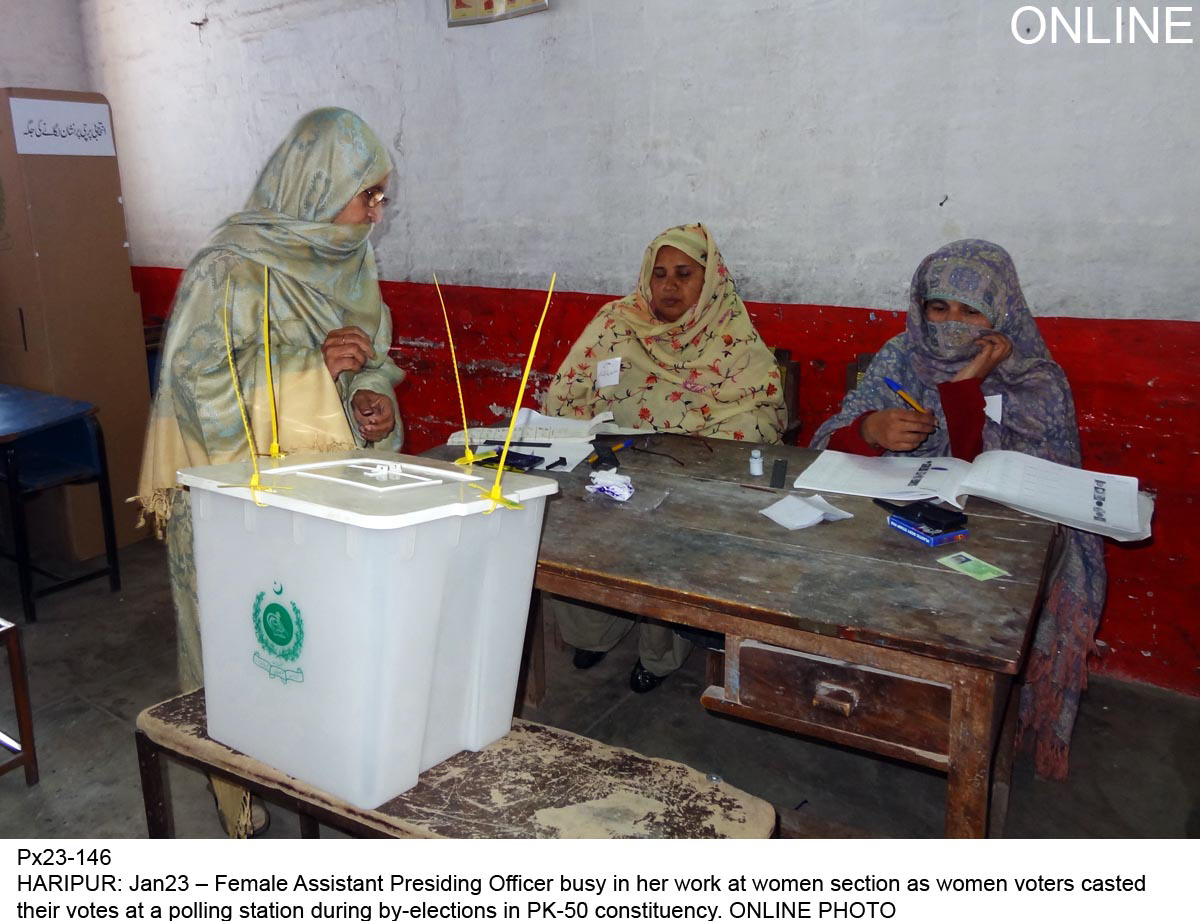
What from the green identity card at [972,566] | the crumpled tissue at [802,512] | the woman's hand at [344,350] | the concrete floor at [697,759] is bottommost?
the concrete floor at [697,759]

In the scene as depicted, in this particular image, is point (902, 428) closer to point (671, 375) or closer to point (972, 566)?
point (972, 566)

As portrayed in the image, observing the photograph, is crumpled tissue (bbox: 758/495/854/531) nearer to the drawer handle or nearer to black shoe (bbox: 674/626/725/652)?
the drawer handle

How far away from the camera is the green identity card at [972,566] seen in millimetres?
1579

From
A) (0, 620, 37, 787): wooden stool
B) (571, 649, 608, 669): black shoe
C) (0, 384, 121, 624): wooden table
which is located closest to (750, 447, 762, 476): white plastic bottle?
(571, 649, 608, 669): black shoe

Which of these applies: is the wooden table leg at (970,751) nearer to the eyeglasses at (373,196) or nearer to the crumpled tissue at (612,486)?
the crumpled tissue at (612,486)

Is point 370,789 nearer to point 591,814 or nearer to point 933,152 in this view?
point 591,814

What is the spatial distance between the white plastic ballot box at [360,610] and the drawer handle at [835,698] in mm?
506

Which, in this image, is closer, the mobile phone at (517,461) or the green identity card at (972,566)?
the green identity card at (972,566)

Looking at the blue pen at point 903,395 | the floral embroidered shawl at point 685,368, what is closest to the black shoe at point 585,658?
the floral embroidered shawl at point 685,368

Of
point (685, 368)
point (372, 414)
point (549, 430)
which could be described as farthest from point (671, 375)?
point (372, 414)

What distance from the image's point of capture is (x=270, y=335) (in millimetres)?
2021

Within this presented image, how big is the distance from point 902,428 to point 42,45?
5.91 metres
